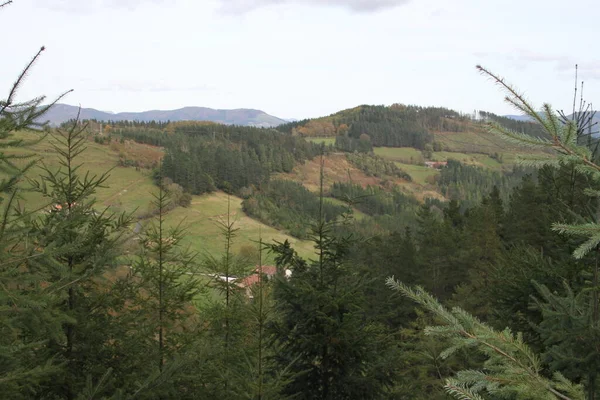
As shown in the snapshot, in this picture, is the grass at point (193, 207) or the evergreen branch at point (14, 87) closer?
the evergreen branch at point (14, 87)

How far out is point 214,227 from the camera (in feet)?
264

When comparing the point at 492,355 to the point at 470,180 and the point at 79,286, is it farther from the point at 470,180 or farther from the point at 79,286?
the point at 470,180

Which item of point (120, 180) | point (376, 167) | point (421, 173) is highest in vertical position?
point (376, 167)

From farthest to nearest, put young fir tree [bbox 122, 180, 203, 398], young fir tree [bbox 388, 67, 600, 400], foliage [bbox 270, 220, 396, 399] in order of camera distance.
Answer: foliage [bbox 270, 220, 396, 399] < young fir tree [bbox 122, 180, 203, 398] < young fir tree [bbox 388, 67, 600, 400]

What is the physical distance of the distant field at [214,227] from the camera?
239 ft

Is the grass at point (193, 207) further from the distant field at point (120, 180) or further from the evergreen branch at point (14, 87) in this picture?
the evergreen branch at point (14, 87)

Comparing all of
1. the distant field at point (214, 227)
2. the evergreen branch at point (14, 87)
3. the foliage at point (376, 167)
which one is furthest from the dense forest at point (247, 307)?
the foliage at point (376, 167)

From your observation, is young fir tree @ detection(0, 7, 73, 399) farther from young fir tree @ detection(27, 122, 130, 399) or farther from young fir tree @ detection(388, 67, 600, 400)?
young fir tree @ detection(388, 67, 600, 400)

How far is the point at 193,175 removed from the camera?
4309 inches

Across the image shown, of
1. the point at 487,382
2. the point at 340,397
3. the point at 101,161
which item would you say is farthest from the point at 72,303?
the point at 101,161

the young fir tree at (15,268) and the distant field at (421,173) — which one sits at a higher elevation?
the young fir tree at (15,268)

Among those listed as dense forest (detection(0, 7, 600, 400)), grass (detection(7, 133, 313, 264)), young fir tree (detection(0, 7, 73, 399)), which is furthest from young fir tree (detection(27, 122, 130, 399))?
grass (detection(7, 133, 313, 264))

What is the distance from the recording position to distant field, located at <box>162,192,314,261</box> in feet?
239

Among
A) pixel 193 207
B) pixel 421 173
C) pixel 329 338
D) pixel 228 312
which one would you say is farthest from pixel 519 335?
pixel 421 173
